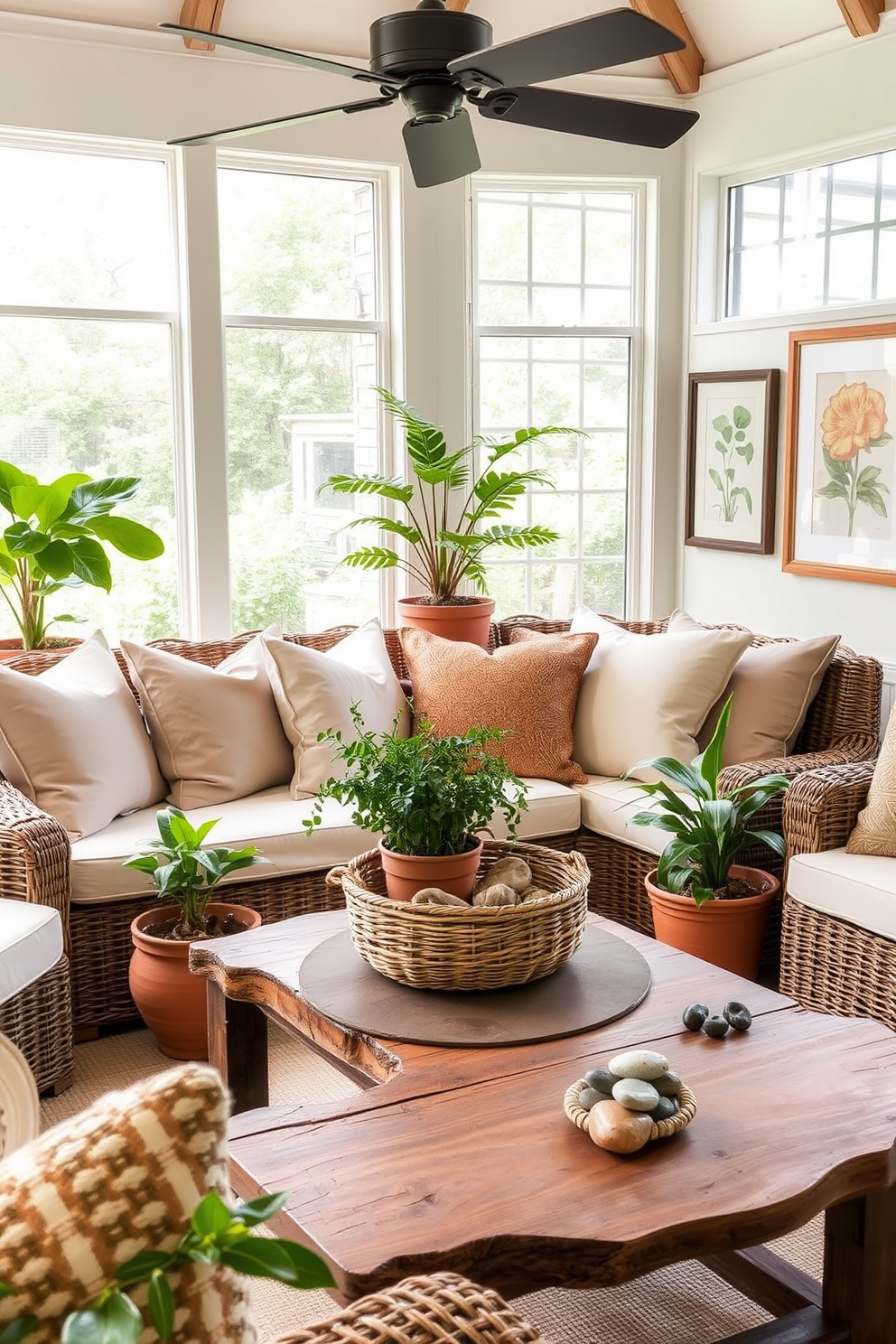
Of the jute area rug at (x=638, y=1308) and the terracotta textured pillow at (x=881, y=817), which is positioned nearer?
the jute area rug at (x=638, y=1308)

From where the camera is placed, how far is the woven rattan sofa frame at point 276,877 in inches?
115

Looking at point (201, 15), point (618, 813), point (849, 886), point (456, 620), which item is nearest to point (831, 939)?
point (849, 886)

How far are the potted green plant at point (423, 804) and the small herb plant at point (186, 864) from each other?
0.89 meters

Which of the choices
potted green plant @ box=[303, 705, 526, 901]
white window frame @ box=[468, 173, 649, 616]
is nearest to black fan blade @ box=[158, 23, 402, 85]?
potted green plant @ box=[303, 705, 526, 901]

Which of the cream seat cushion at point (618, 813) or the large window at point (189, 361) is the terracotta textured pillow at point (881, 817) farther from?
the large window at point (189, 361)

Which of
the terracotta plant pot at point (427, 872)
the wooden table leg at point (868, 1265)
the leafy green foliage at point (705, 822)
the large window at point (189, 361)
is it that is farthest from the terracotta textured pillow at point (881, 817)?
the large window at point (189, 361)

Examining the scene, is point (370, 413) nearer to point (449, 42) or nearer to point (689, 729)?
point (689, 729)

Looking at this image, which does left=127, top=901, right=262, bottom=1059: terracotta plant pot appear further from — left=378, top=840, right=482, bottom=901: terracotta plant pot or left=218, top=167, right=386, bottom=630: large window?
left=218, top=167, right=386, bottom=630: large window

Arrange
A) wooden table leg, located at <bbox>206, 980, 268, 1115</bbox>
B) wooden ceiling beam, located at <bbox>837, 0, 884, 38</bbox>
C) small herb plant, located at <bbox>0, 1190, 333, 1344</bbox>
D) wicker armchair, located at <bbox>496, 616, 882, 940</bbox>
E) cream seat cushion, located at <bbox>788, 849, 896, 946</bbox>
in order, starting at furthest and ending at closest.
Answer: wooden ceiling beam, located at <bbox>837, 0, 884, 38</bbox> → wicker armchair, located at <bbox>496, 616, 882, 940</bbox> → cream seat cushion, located at <bbox>788, 849, 896, 946</bbox> → wooden table leg, located at <bbox>206, 980, 268, 1115</bbox> → small herb plant, located at <bbox>0, 1190, 333, 1344</bbox>

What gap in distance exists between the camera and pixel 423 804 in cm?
223

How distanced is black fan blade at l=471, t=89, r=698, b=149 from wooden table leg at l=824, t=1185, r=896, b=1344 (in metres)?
1.98

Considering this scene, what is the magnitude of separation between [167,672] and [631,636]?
57.0 inches

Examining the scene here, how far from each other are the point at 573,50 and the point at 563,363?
3023 mm

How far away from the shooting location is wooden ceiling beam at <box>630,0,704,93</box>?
468 cm
